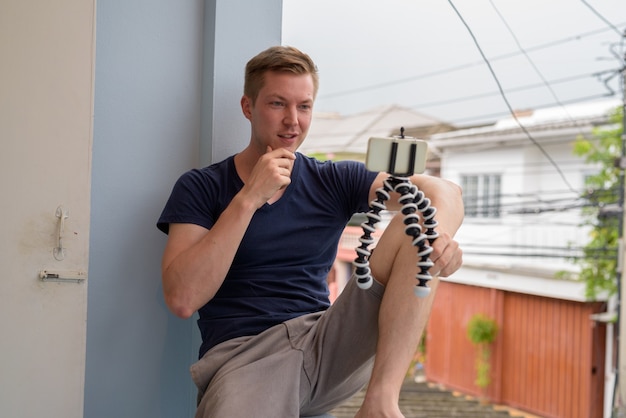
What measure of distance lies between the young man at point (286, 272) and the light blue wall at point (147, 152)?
0.22 meters

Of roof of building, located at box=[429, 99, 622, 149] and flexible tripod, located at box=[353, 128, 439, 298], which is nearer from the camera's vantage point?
flexible tripod, located at box=[353, 128, 439, 298]

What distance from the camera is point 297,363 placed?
1168mm

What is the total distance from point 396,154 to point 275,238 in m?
0.42

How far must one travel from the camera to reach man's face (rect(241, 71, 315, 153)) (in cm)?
133

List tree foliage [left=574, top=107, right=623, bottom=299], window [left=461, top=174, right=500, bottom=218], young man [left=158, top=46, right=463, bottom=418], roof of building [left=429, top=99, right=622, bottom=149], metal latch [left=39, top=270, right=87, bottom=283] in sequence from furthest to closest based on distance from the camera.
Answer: window [left=461, top=174, right=500, bottom=218] → roof of building [left=429, top=99, right=622, bottom=149] → tree foliage [left=574, top=107, right=623, bottom=299] → metal latch [left=39, top=270, right=87, bottom=283] → young man [left=158, top=46, right=463, bottom=418]

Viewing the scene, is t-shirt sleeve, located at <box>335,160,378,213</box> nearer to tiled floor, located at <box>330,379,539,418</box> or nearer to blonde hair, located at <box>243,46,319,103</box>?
blonde hair, located at <box>243,46,319,103</box>

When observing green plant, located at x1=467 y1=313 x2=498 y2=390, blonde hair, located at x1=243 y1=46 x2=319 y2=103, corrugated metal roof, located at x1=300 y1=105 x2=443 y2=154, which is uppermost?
corrugated metal roof, located at x1=300 y1=105 x2=443 y2=154

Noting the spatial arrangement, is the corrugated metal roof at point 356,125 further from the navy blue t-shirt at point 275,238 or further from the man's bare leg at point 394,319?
the man's bare leg at point 394,319

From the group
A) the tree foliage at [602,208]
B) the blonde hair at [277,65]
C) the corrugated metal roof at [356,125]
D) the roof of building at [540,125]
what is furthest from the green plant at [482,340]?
the blonde hair at [277,65]

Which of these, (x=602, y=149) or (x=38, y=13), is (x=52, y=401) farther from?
(x=602, y=149)

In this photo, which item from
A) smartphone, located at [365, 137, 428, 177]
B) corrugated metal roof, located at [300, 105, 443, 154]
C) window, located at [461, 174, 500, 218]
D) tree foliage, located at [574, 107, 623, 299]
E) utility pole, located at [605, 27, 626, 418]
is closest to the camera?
smartphone, located at [365, 137, 428, 177]

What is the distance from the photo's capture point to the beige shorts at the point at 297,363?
111 cm

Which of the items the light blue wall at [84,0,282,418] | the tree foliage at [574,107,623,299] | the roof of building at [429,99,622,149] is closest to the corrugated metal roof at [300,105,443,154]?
the roof of building at [429,99,622,149]

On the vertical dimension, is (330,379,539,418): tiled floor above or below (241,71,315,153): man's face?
below
